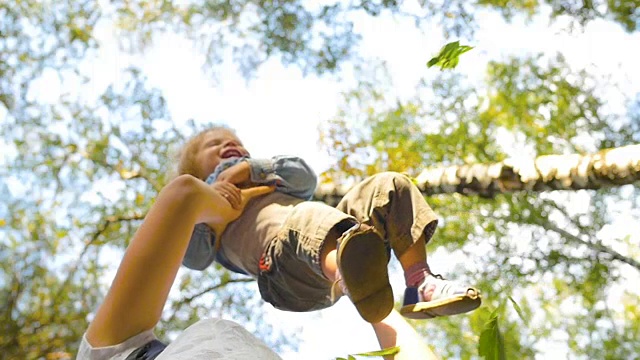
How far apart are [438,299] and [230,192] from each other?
3.17ft

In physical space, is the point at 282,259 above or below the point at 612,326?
above

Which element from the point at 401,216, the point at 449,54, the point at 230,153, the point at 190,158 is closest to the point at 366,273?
the point at 401,216

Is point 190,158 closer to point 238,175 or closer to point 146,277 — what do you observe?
point 238,175

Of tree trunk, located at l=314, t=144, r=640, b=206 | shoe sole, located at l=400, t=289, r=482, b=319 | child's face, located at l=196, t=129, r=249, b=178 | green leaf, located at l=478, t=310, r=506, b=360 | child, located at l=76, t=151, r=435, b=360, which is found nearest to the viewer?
green leaf, located at l=478, t=310, r=506, b=360

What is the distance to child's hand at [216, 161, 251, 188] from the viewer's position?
9.64 ft

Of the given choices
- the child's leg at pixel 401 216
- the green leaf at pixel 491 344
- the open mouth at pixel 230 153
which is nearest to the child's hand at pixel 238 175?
the open mouth at pixel 230 153

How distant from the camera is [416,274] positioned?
2.46 metres

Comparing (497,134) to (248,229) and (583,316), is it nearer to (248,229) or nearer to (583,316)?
(583,316)

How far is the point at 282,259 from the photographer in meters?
2.65

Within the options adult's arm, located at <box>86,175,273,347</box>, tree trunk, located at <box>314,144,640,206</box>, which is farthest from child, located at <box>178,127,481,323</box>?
tree trunk, located at <box>314,144,640,206</box>

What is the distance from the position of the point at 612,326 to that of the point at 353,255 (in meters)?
6.00

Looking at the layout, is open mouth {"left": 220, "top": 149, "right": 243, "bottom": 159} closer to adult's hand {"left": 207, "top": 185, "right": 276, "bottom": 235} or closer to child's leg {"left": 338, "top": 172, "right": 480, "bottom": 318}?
adult's hand {"left": 207, "top": 185, "right": 276, "bottom": 235}

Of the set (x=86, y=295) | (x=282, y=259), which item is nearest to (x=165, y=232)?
(x=282, y=259)

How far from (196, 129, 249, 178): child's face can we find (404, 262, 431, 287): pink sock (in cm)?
122
